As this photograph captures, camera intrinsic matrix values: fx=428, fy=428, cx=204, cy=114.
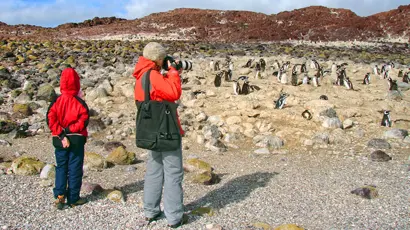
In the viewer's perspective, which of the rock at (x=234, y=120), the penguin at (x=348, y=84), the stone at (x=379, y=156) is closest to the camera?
the stone at (x=379, y=156)

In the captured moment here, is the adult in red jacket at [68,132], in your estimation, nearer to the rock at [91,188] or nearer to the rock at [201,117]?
the rock at [91,188]

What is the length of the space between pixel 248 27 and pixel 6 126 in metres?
29.7

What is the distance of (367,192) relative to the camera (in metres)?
4.86

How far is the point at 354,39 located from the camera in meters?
31.0

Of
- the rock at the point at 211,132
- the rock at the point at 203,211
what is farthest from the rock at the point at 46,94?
the rock at the point at 203,211

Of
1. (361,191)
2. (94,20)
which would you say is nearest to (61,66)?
(361,191)

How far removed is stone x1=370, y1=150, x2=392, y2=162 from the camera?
6262 millimetres

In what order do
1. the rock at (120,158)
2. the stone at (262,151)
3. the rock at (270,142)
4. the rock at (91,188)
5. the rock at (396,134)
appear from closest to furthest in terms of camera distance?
the rock at (91,188) → the rock at (120,158) → the stone at (262,151) → the rock at (270,142) → the rock at (396,134)

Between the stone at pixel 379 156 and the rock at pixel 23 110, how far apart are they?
260 inches

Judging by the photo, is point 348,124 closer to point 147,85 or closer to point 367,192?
point 367,192

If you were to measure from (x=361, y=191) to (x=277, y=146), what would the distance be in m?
2.25

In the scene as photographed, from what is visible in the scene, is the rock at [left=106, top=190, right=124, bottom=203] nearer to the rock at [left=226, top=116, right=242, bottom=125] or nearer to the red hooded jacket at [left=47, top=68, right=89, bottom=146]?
the red hooded jacket at [left=47, top=68, right=89, bottom=146]

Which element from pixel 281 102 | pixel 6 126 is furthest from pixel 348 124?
pixel 6 126

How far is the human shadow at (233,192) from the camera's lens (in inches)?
183
